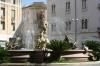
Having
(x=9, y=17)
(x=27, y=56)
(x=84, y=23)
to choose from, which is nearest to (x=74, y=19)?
(x=84, y=23)

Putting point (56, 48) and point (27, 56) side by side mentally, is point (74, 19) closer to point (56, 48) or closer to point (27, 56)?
point (56, 48)

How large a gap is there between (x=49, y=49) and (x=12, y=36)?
130ft

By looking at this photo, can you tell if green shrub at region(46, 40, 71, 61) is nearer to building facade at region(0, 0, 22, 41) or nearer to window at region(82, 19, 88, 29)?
window at region(82, 19, 88, 29)

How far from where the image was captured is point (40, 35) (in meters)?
20.0

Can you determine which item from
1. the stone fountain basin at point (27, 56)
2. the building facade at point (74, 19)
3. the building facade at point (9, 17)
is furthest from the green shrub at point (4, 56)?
the building facade at point (9, 17)

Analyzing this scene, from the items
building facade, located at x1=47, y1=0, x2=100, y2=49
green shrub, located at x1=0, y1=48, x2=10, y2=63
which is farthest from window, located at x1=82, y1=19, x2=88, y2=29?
green shrub, located at x1=0, y1=48, x2=10, y2=63

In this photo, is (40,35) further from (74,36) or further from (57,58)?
(74,36)

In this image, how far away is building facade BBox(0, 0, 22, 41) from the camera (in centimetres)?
5588

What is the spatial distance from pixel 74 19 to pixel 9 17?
11.4 m

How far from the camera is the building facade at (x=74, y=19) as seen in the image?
165 ft

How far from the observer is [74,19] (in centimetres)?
5347

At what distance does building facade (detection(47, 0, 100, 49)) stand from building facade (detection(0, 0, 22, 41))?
5.74 metres

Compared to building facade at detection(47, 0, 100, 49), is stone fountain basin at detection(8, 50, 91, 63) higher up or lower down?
lower down

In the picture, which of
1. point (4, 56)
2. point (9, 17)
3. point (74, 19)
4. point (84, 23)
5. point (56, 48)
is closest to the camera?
point (4, 56)
